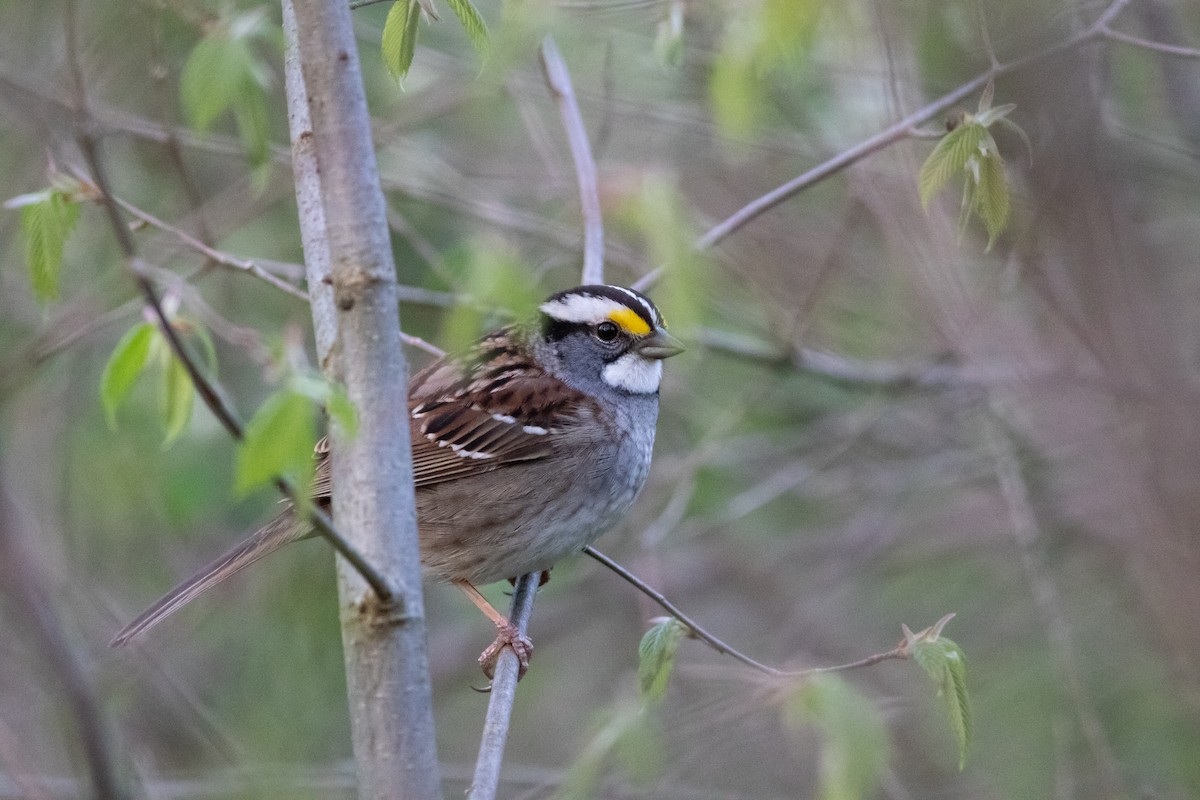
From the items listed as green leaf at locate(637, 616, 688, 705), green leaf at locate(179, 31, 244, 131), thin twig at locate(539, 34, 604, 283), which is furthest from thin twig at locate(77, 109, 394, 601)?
thin twig at locate(539, 34, 604, 283)

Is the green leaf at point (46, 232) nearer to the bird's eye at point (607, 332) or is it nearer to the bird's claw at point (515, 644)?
the bird's claw at point (515, 644)

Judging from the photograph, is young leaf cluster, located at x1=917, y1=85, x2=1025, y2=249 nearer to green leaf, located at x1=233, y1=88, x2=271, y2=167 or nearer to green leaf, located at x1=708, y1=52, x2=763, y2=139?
green leaf, located at x1=708, y1=52, x2=763, y2=139

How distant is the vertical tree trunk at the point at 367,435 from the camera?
1896 millimetres

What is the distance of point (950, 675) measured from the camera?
227cm

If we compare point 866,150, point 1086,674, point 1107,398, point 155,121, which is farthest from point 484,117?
point 1086,674

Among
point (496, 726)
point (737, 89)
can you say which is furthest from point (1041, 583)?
point (496, 726)

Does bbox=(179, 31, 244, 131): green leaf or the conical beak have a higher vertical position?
bbox=(179, 31, 244, 131): green leaf

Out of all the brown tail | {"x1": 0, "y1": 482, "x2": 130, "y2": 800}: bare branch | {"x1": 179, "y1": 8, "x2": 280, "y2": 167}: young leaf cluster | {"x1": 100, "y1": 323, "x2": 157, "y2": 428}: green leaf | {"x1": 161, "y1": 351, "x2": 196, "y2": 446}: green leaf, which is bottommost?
the brown tail

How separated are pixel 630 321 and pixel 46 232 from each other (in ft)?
5.77

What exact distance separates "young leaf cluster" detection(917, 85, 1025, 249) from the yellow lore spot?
1.40 meters

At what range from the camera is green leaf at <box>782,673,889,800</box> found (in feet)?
6.81

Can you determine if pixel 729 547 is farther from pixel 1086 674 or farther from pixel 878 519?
pixel 1086 674

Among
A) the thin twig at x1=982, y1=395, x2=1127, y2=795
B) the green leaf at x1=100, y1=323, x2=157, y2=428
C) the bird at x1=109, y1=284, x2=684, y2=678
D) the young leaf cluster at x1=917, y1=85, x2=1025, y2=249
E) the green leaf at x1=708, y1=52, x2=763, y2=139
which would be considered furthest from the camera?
the thin twig at x1=982, y1=395, x2=1127, y2=795

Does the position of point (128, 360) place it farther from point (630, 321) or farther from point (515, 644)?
point (630, 321)
